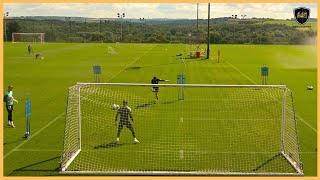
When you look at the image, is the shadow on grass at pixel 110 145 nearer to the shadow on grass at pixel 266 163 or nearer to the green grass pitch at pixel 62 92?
the green grass pitch at pixel 62 92

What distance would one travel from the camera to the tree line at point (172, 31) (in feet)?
345

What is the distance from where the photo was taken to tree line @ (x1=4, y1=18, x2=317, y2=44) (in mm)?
105062

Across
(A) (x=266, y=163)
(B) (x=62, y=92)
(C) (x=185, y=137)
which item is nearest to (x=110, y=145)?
(C) (x=185, y=137)

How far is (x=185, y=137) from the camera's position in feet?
58.2

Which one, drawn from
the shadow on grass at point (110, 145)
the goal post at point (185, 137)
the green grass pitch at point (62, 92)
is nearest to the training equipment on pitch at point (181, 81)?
the goal post at point (185, 137)

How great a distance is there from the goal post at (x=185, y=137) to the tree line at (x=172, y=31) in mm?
61000

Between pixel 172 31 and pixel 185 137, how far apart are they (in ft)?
423

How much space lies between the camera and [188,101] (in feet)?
83.3

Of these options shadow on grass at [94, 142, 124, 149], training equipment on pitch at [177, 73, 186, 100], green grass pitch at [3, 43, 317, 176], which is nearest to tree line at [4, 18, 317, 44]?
green grass pitch at [3, 43, 317, 176]

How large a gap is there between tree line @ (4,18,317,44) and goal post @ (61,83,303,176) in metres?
61.0

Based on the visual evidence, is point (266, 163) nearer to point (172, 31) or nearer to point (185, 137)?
point (185, 137)

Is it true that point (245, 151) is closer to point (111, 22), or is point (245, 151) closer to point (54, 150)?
point (54, 150)

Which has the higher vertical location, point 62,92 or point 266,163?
point 62,92

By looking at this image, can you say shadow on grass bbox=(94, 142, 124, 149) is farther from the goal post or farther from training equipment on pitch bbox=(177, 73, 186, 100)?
training equipment on pitch bbox=(177, 73, 186, 100)
